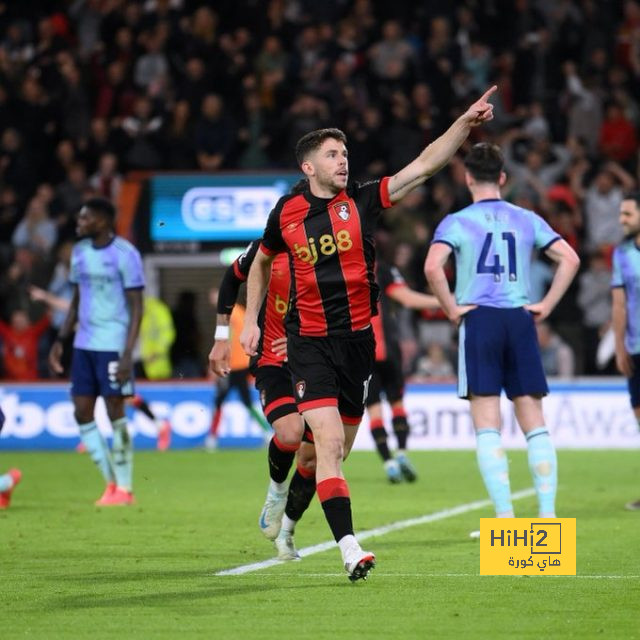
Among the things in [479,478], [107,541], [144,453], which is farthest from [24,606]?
[144,453]

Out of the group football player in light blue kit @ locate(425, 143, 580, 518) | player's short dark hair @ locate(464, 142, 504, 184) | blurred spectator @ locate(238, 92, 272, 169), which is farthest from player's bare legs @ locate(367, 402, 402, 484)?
blurred spectator @ locate(238, 92, 272, 169)

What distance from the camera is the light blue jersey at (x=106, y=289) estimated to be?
1309cm

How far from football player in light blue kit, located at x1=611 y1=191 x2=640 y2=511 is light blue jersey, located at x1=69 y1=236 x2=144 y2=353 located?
379 cm

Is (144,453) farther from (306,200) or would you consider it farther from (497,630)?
(497,630)

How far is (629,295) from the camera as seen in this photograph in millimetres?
12406

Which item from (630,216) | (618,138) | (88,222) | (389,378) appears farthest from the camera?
(618,138)

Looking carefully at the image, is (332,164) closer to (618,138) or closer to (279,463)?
(279,463)

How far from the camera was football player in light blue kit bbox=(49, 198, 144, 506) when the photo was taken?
42.7 ft

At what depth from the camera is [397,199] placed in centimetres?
813

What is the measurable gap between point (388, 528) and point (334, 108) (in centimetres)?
1317

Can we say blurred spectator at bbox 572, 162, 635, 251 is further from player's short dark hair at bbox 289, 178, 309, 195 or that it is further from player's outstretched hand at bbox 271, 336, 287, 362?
player's short dark hair at bbox 289, 178, 309, 195

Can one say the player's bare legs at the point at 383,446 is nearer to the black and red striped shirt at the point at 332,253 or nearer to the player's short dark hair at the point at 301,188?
the player's short dark hair at the point at 301,188

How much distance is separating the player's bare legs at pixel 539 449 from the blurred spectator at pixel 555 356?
1088 centimetres

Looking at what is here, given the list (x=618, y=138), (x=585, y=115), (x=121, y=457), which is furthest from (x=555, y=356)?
(x=121, y=457)
